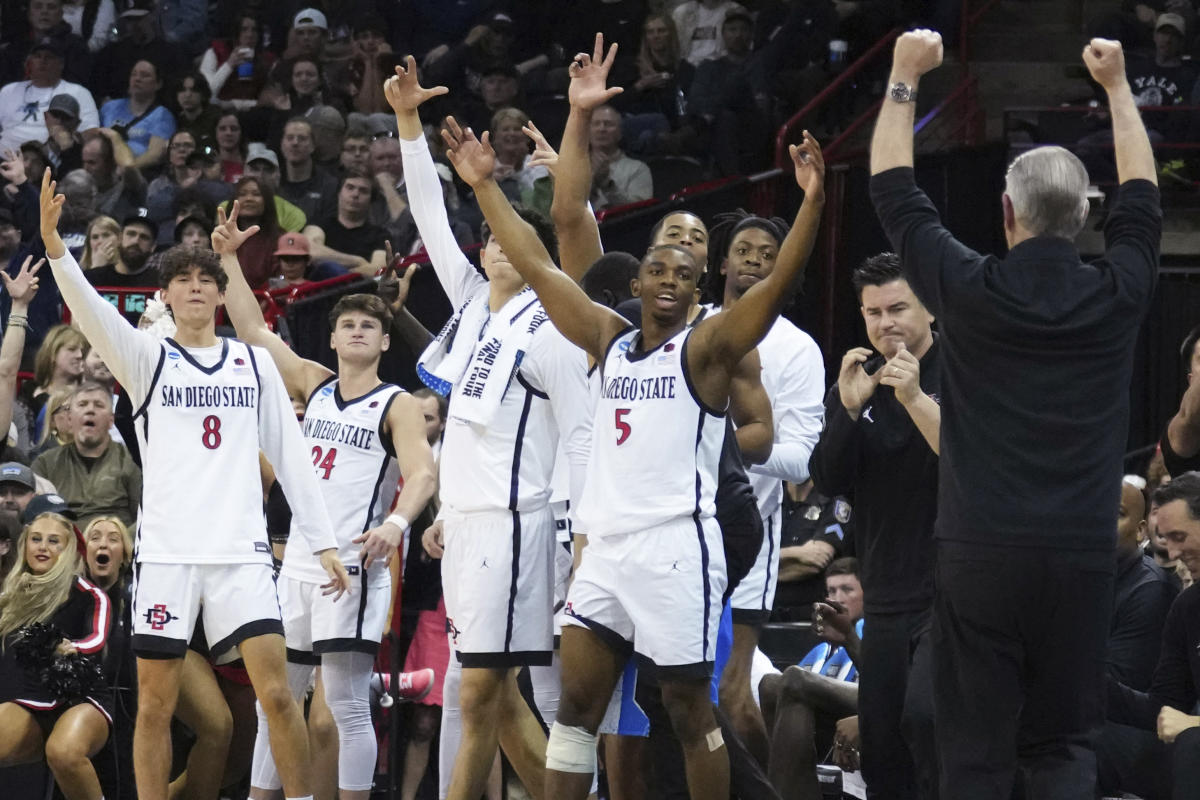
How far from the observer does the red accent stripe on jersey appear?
25.3ft

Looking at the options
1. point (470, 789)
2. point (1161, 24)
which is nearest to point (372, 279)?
point (470, 789)

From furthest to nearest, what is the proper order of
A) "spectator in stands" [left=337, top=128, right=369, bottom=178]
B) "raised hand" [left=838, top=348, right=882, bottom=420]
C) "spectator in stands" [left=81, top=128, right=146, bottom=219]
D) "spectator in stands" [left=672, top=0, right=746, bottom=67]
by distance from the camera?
"spectator in stands" [left=672, top=0, right=746, bottom=67] < "spectator in stands" [left=81, top=128, right=146, bottom=219] < "spectator in stands" [left=337, top=128, right=369, bottom=178] < "raised hand" [left=838, top=348, right=882, bottom=420]

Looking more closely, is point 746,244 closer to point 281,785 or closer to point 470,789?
point 470,789

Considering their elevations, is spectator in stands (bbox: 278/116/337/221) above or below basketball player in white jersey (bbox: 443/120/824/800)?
above

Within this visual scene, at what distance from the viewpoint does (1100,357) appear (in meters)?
4.14

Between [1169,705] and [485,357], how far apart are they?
8.46 ft

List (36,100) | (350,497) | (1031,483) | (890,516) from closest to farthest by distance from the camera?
(1031,483) → (890,516) → (350,497) → (36,100)

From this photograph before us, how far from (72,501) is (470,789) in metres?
4.12

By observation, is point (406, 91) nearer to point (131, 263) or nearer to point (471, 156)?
point (471, 156)

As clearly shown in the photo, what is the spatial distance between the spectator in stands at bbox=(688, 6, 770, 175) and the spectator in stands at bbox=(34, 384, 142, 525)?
4773mm

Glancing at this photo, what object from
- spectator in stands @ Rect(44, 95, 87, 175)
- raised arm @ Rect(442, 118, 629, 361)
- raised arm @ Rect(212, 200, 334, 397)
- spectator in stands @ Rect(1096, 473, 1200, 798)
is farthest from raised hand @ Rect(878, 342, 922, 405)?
spectator in stands @ Rect(44, 95, 87, 175)

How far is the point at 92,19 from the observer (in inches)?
596

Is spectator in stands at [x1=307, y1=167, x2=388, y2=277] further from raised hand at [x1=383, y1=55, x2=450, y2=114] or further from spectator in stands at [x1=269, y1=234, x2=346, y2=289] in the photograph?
raised hand at [x1=383, y1=55, x2=450, y2=114]

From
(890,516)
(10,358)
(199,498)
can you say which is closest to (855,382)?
(890,516)
